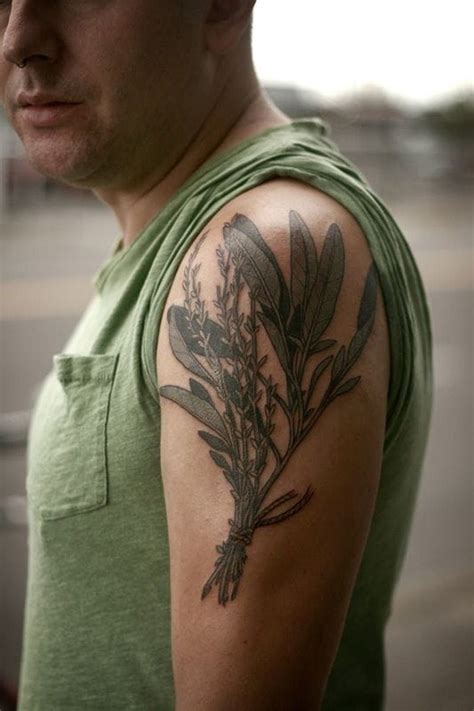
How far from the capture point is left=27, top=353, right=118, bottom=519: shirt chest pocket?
141 cm

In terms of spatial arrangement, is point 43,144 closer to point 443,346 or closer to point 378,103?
point 443,346

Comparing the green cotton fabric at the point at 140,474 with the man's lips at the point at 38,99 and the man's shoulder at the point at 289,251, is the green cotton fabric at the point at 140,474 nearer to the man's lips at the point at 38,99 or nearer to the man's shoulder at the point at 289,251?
A: the man's shoulder at the point at 289,251

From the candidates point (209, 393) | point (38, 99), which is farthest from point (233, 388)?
point (38, 99)

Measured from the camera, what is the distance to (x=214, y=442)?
1.22m

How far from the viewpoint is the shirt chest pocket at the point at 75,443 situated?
141 cm

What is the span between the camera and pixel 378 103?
989 inches

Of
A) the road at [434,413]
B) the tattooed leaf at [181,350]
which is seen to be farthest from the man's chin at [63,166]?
the road at [434,413]

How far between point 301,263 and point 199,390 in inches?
8.3

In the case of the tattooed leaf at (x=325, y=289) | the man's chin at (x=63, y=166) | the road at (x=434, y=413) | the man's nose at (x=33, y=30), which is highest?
the man's nose at (x=33, y=30)

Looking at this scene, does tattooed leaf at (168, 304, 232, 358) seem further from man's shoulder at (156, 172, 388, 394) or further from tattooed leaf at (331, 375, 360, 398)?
tattooed leaf at (331, 375, 360, 398)

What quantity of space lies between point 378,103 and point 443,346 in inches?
646

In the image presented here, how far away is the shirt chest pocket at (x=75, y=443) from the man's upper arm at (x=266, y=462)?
17cm

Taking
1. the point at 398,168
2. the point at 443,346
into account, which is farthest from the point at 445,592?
the point at 398,168

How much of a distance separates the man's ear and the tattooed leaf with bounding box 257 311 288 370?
65cm
